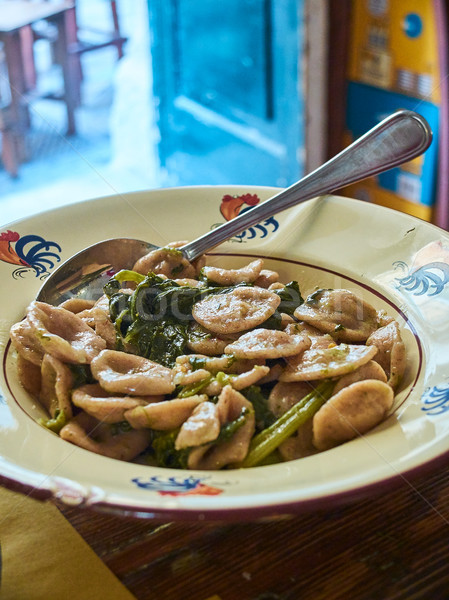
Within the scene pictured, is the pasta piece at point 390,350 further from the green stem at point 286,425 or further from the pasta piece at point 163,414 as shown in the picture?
the pasta piece at point 163,414

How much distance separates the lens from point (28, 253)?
178 cm

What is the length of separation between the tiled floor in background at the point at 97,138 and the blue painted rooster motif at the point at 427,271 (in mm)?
3504

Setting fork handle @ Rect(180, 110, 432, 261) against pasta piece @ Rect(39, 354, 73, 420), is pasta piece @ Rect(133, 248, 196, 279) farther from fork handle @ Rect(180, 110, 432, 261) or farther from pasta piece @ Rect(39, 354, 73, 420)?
pasta piece @ Rect(39, 354, 73, 420)

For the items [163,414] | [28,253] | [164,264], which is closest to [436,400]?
[163,414]

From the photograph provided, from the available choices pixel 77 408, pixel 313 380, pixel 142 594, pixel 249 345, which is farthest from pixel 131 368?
pixel 142 594

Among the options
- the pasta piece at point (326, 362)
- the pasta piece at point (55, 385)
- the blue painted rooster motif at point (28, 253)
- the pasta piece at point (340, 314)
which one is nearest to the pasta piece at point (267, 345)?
the pasta piece at point (326, 362)

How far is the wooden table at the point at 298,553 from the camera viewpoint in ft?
3.40

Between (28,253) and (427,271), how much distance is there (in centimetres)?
103

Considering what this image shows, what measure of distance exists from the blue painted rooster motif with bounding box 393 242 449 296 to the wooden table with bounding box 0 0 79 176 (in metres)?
4.49

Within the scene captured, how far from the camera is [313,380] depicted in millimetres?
1359

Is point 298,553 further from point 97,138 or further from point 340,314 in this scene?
point 97,138

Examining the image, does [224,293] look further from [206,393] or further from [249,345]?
[206,393]

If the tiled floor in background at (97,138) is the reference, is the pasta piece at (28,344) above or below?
above

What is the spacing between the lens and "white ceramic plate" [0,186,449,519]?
0.98 meters
